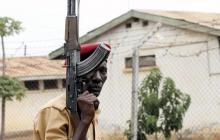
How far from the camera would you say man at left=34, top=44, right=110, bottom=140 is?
2.81m

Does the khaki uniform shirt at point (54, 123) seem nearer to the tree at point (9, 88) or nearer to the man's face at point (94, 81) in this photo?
the man's face at point (94, 81)

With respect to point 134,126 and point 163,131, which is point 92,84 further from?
point 163,131

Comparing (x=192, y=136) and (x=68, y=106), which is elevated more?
(x=68, y=106)

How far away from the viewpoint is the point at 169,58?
13492 mm

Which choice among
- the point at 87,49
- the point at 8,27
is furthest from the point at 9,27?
the point at 87,49

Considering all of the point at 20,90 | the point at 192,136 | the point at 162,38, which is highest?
the point at 162,38

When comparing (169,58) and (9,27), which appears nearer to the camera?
(9,27)

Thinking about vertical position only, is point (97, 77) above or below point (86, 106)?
above

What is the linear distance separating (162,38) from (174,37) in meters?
0.30

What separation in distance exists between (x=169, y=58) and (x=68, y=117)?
35.2ft

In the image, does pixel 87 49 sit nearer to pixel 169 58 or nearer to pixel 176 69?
pixel 176 69

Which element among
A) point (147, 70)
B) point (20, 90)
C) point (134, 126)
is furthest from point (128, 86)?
point (134, 126)

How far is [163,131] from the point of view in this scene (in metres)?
8.51

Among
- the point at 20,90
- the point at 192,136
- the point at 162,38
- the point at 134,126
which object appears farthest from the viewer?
the point at 162,38
